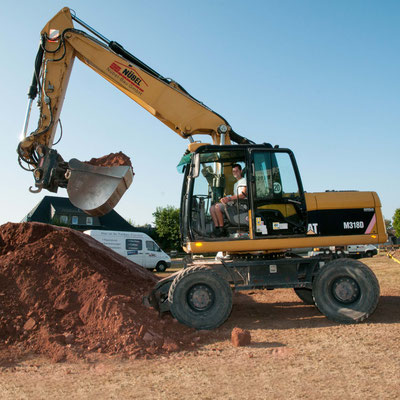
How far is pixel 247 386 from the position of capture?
13.5 ft

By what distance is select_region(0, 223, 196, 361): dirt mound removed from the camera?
548cm

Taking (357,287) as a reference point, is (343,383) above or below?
below

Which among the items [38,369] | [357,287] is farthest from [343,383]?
[38,369]

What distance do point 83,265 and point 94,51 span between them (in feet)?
14.1

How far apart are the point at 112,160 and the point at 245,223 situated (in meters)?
3.13

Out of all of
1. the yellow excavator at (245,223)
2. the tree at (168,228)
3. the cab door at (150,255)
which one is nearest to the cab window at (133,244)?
the cab door at (150,255)

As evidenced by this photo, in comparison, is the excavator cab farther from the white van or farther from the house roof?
the house roof

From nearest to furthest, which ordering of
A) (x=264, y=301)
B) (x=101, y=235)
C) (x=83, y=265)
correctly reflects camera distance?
(x=83, y=265), (x=264, y=301), (x=101, y=235)

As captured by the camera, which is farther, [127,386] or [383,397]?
[127,386]

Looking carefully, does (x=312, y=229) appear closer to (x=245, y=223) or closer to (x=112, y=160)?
(x=245, y=223)

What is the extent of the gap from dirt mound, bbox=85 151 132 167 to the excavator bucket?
1.51 ft

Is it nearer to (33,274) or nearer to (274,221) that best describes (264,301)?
(274,221)

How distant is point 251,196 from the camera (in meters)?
6.75

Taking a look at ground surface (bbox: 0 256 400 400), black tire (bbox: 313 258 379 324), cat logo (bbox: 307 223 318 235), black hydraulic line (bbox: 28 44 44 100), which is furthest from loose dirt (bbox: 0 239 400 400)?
black hydraulic line (bbox: 28 44 44 100)
